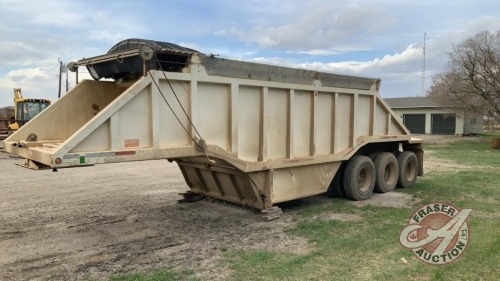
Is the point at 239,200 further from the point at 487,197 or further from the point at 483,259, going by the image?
the point at 487,197

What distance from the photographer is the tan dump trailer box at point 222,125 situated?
4.99 m

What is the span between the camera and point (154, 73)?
5105 millimetres

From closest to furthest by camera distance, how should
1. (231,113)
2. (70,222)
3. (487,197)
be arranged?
(231,113)
(70,222)
(487,197)

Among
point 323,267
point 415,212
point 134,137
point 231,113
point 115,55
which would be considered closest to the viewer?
point 323,267

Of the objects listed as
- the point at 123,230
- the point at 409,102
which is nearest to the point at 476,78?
the point at 409,102

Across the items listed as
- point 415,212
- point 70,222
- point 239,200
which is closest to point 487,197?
point 415,212

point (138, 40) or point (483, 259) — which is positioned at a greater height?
point (138, 40)

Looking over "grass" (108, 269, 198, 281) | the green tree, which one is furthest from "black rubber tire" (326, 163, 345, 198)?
the green tree

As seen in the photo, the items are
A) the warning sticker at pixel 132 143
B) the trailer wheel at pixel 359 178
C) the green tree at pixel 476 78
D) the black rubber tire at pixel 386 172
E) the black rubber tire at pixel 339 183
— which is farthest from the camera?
the green tree at pixel 476 78

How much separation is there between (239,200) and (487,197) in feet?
16.8

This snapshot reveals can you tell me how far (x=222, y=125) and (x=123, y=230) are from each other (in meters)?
2.18

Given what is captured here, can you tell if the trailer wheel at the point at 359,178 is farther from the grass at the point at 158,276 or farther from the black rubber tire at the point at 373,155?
the grass at the point at 158,276
